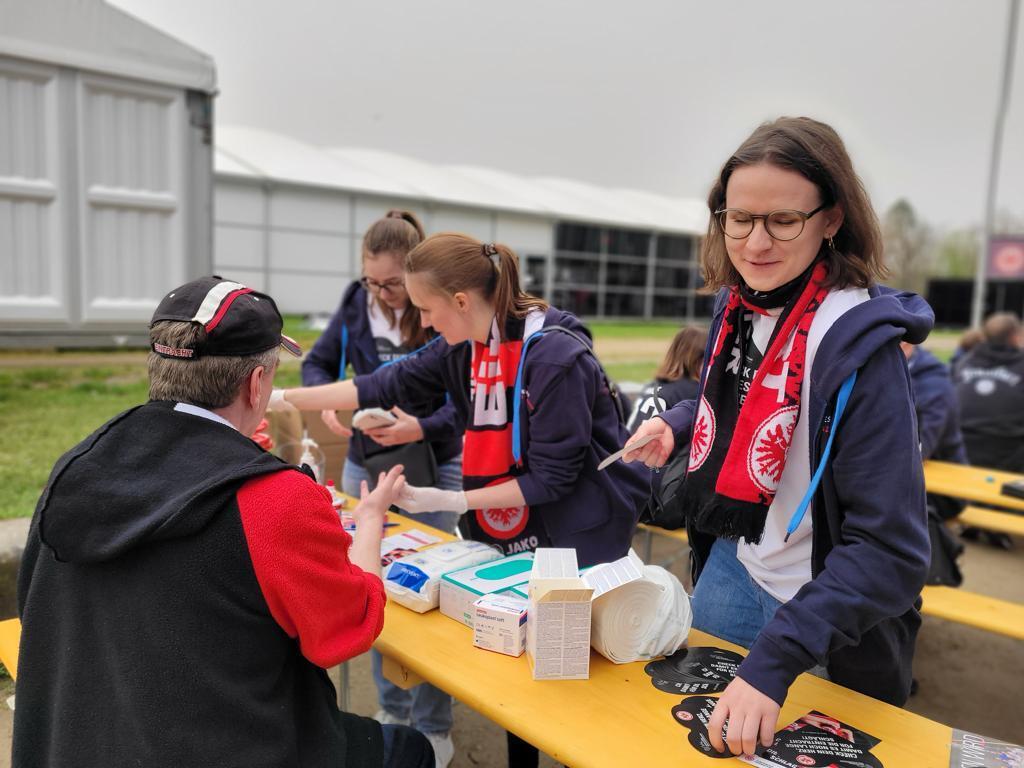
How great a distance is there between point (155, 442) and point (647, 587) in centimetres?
102

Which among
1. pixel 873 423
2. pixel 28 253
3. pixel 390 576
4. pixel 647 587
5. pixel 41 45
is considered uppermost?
pixel 41 45

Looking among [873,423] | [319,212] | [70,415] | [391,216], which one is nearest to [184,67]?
[391,216]

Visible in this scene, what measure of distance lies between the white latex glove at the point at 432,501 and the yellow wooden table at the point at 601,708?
1.49ft

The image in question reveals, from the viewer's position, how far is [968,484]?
13.5 feet

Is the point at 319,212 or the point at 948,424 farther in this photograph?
the point at 319,212

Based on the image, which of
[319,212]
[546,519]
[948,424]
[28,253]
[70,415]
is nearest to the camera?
[546,519]

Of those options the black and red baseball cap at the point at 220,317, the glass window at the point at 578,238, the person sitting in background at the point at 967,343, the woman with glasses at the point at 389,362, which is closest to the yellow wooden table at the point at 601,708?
the black and red baseball cap at the point at 220,317

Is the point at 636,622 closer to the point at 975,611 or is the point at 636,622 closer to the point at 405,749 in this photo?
the point at 405,749

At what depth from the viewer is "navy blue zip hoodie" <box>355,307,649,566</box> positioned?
2098 mm

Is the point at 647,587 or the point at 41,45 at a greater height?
the point at 41,45

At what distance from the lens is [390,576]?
192 cm

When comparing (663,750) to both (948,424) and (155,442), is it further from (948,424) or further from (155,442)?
(948,424)

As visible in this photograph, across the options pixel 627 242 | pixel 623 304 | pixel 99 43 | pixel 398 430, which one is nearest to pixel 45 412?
pixel 99 43

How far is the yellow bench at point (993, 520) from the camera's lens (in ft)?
13.0
